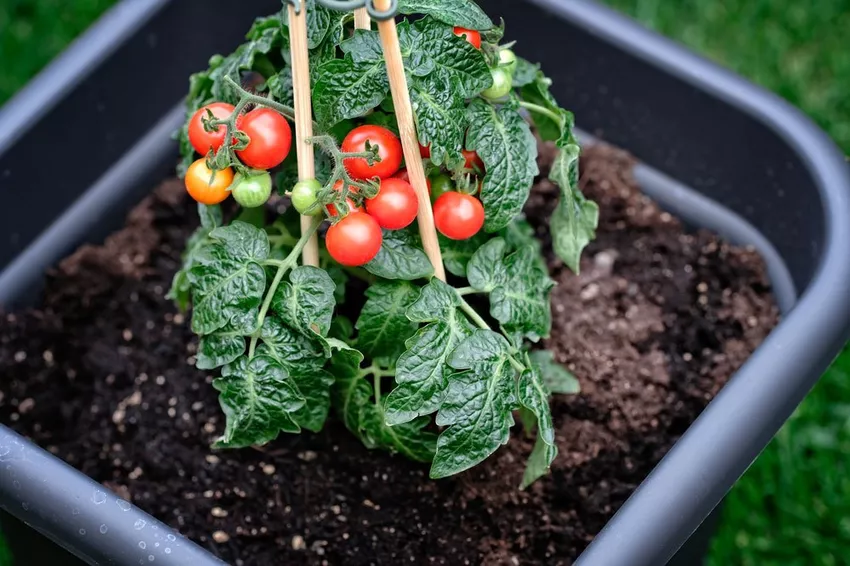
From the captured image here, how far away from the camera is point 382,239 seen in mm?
1129

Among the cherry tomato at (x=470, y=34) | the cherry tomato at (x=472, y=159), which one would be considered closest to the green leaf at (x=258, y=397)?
the cherry tomato at (x=472, y=159)

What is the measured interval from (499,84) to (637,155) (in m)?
0.64

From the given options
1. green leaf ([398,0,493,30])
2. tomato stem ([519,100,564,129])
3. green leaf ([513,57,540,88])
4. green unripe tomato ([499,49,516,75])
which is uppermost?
green leaf ([398,0,493,30])

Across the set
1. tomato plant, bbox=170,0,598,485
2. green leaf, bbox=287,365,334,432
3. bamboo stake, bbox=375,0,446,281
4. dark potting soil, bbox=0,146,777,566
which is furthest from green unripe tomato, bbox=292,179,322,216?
dark potting soil, bbox=0,146,777,566

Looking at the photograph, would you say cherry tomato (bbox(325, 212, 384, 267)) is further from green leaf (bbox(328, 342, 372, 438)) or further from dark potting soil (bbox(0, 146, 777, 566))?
dark potting soil (bbox(0, 146, 777, 566))

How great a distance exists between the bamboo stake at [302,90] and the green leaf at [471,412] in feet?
0.85

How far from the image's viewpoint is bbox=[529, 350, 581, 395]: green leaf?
1363mm

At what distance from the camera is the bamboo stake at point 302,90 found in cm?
101

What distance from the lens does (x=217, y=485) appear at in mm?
1360

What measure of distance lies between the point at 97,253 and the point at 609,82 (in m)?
0.85

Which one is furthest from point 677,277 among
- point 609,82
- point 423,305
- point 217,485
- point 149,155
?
point 149,155

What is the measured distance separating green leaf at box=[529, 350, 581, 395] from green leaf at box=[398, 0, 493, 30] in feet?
1.62

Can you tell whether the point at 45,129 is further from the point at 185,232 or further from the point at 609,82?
the point at 609,82

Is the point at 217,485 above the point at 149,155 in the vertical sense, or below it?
below
